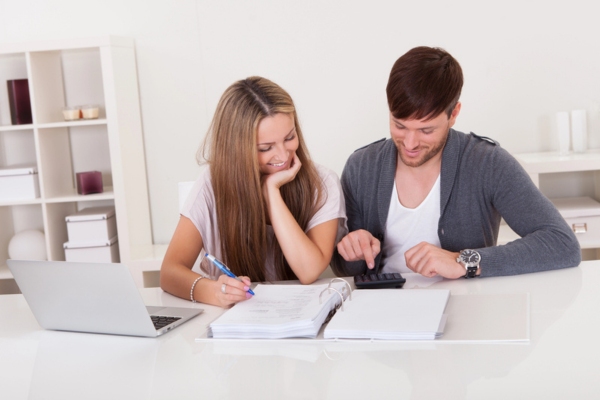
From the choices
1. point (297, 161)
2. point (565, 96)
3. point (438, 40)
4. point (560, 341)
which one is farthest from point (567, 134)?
point (560, 341)

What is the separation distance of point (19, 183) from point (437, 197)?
2.07 m

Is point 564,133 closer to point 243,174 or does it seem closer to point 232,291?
point 243,174

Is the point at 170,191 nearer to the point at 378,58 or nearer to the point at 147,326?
the point at 378,58

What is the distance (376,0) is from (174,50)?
0.98 metres

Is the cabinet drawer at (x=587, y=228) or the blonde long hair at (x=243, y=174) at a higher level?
the blonde long hair at (x=243, y=174)

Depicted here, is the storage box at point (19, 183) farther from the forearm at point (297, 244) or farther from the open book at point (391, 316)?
the open book at point (391, 316)

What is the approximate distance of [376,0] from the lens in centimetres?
335

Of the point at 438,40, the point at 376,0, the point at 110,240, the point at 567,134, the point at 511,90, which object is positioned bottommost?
the point at 110,240

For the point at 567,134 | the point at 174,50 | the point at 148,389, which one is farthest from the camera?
the point at 174,50

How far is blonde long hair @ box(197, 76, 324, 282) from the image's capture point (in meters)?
1.95

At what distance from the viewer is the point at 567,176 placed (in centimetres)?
342

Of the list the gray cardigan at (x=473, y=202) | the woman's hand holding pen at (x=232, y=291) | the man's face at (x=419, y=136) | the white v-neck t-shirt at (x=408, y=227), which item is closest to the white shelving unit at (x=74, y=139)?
the gray cardigan at (x=473, y=202)

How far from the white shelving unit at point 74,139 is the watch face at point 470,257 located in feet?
6.19

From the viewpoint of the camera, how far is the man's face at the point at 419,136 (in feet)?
6.40
